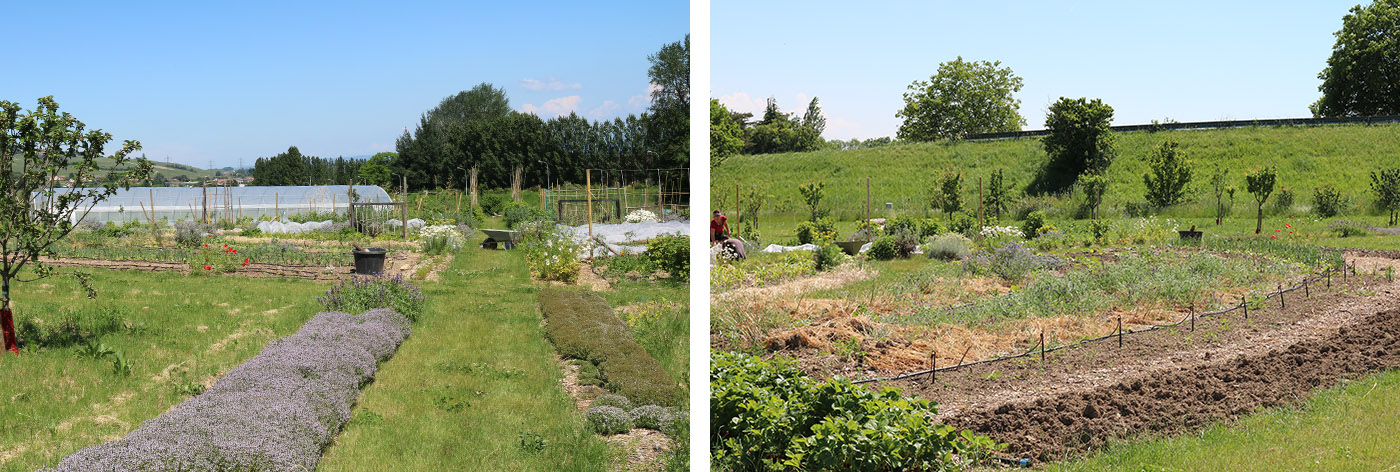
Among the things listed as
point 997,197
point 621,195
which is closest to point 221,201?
point 621,195

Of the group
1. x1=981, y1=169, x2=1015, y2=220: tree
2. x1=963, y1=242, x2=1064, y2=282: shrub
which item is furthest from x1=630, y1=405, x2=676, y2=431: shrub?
x1=981, y1=169, x2=1015, y2=220: tree

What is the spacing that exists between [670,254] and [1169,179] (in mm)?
11760

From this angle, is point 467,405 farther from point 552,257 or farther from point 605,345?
point 552,257

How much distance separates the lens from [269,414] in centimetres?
238

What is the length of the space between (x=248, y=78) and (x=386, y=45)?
0.65m

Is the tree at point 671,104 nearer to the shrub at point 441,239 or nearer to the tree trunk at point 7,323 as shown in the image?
the shrub at point 441,239

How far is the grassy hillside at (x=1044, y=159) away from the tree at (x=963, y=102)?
27.1ft

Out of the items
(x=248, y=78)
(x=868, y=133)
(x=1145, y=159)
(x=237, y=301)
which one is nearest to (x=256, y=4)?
(x=248, y=78)

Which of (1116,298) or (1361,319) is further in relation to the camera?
(1116,298)

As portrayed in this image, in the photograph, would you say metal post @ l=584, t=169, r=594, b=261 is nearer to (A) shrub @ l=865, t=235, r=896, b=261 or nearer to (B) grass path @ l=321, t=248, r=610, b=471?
(B) grass path @ l=321, t=248, r=610, b=471

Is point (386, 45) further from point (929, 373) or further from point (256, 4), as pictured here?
point (929, 373)

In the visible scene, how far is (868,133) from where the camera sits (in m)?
28.9

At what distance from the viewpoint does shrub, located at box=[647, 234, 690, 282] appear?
5047 mm

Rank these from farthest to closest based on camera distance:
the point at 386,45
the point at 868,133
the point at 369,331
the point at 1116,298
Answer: the point at 868,133
the point at 1116,298
the point at 386,45
the point at 369,331
